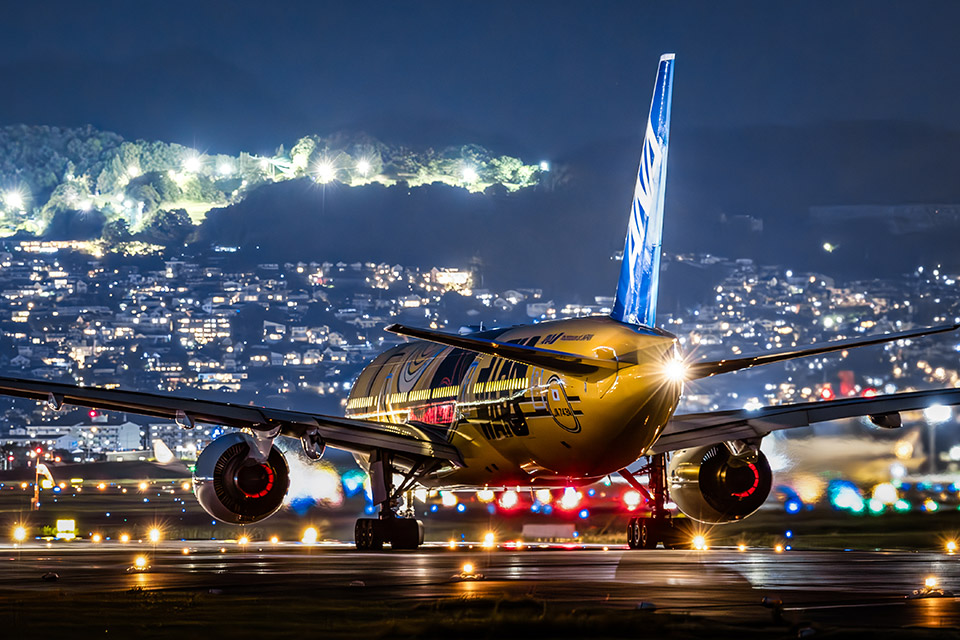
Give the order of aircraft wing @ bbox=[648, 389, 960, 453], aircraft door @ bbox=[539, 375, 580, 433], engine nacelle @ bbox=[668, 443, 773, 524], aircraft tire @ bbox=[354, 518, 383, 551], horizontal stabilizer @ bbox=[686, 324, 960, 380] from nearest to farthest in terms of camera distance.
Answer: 1. horizontal stabilizer @ bbox=[686, 324, 960, 380]
2. aircraft door @ bbox=[539, 375, 580, 433]
3. aircraft wing @ bbox=[648, 389, 960, 453]
4. aircraft tire @ bbox=[354, 518, 383, 551]
5. engine nacelle @ bbox=[668, 443, 773, 524]

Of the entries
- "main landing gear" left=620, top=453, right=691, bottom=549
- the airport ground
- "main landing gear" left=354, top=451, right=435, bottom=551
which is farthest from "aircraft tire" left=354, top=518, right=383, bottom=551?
"main landing gear" left=620, top=453, right=691, bottom=549

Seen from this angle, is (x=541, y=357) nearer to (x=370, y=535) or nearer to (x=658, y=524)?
(x=658, y=524)

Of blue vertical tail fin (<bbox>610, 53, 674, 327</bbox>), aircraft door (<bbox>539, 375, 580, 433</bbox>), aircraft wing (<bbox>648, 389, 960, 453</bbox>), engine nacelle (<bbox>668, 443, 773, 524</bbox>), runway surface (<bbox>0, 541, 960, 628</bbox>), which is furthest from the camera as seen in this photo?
engine nacelle (<bbox>668, 443, 773, 524</bbox>)

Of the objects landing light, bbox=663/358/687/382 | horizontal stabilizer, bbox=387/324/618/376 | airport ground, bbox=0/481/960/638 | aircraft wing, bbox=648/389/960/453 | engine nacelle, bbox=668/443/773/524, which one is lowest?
airport ground, bbox=0/481/960/638

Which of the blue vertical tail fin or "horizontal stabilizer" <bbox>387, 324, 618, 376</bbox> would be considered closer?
"horizontal stabilizer" <bbox>387, 324, 618, 376</bbox>

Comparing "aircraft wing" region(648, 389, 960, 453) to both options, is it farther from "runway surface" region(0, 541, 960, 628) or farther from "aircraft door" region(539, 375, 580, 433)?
"aircraft door" region(539, 375, 580, 433)

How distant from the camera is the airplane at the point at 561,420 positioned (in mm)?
23609

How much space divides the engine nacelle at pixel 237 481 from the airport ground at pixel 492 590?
2.98 feet

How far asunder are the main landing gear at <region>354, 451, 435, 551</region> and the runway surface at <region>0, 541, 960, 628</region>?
1183mm

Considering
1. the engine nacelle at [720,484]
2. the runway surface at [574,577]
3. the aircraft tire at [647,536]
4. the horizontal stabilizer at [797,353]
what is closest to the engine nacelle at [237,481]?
the runway surface at [574,577]

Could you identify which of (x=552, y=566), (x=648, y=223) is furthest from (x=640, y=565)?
(x=648, y=223)

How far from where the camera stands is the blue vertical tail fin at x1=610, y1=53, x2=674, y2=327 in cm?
2611

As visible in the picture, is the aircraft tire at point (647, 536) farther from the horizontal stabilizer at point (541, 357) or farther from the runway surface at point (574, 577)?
the horizontal stabilizer at point (541, 357)

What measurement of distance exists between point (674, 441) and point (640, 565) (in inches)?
280
